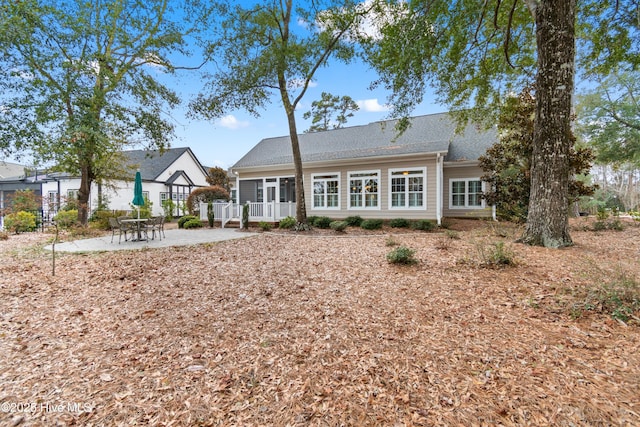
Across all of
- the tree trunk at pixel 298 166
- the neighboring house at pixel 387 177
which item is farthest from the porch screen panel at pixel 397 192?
the tree trunk at pixel 298 166

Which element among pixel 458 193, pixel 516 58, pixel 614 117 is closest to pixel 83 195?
pixel 458 193

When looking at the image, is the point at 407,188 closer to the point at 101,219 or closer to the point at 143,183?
the point at 101,219

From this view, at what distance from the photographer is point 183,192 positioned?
76.3ft

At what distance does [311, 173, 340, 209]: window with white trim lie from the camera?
1382 cm

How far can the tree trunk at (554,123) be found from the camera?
567 centimetres

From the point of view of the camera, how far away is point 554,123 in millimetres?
5699

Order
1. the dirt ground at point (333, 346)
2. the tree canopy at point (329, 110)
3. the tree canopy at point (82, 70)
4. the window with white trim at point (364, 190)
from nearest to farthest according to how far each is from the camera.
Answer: the dirt ground at point (333, 346)
the tree canopy at point (82, 70)
the window with white trim at point (364, 190)
the tree canopy at point (329, 110)

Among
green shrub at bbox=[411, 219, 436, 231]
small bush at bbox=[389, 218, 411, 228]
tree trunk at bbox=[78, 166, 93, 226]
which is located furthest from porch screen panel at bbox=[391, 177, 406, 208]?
tree trunk at bbox=[78, 166, 93, 226]

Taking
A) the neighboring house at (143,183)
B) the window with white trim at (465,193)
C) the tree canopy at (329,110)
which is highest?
the tree canopy at (329,110)

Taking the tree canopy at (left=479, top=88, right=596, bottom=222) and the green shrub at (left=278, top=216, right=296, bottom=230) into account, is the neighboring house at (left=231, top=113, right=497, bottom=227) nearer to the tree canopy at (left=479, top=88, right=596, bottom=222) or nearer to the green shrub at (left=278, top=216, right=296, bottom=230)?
the green shrub at (left=278, top=216, right=296, bottom=230)

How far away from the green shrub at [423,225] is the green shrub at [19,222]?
16.6m

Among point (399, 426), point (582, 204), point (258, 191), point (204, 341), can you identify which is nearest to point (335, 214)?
point (258, 191)

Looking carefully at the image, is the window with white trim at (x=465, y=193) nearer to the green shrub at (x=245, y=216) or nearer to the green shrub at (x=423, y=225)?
the green shrub at (x=423, y=225)

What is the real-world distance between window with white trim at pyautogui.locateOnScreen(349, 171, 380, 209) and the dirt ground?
7.87 m
